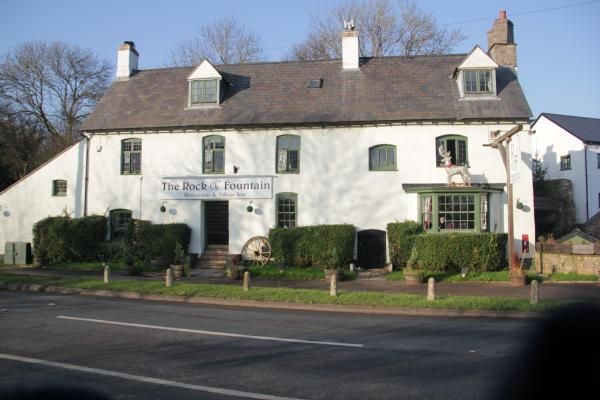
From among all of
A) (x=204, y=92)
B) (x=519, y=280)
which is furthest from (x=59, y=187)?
(x=519, y=280)

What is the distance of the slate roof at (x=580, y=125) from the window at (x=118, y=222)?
3152 cm

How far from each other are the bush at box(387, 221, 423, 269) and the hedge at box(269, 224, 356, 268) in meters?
1.62

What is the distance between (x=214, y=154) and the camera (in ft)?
74.9

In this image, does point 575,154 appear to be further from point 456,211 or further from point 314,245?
point 314,245

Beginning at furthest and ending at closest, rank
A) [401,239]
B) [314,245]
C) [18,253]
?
1. [18,253]
2. [314,245]
3. [401,239]

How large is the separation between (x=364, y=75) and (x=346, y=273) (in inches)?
394

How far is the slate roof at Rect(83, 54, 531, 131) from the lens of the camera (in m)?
21.4

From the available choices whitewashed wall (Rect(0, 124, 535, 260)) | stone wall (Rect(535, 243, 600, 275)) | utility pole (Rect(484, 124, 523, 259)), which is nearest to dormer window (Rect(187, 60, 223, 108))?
whitewashed wall (Rect(0, 124, 535, 260))

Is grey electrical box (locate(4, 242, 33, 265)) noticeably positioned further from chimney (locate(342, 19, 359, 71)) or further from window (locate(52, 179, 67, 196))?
chimney (locate(342, 19, 359, 71))

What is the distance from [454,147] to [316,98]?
655cm

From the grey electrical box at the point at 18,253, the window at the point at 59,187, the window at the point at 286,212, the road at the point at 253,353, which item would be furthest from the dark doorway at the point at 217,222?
the road at the point at 253,353

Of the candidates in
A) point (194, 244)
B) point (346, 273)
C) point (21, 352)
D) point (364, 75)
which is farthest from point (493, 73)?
point (21, 352)

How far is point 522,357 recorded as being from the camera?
322 centimetres

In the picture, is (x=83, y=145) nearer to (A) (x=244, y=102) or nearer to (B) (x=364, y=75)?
(A) (x=244, y=102)
